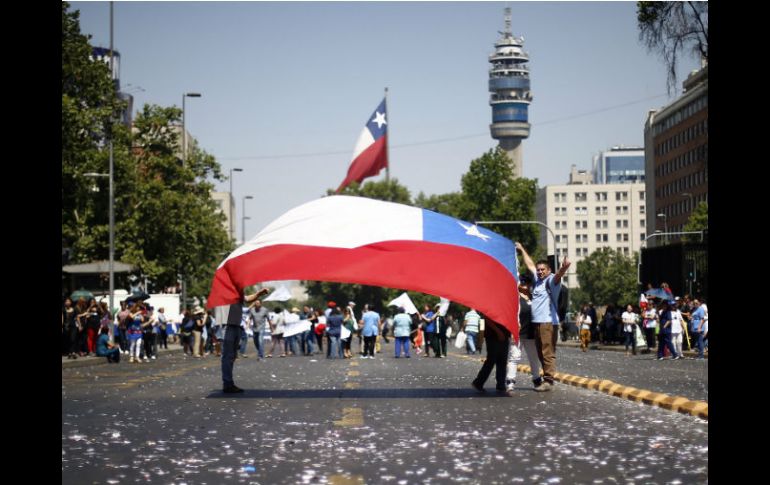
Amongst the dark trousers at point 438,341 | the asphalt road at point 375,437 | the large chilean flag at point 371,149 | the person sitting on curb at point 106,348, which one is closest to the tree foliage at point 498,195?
the large chilean flag at point 371,149

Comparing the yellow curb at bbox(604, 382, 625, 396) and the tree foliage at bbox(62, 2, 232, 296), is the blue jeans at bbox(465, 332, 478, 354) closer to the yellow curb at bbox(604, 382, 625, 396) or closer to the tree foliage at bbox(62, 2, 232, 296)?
the tree foliage at bbox(62, 2, 232, 296)

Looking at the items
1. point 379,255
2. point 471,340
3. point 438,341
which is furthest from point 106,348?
point 379,255

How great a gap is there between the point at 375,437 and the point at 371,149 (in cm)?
3131

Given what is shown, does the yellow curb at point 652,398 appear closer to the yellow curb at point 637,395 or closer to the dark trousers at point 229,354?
the yellow curb at point 637,395

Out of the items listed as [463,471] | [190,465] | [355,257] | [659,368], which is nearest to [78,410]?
[355,257]

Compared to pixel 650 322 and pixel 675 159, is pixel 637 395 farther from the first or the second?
pixel 675 159

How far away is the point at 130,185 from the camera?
6294cm

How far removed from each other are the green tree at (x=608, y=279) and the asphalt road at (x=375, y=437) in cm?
13690

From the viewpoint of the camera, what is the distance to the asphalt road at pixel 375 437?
364 inches

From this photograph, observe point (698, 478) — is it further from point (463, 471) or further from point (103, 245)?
point (103, 245)
